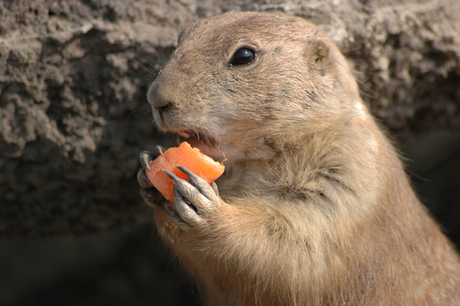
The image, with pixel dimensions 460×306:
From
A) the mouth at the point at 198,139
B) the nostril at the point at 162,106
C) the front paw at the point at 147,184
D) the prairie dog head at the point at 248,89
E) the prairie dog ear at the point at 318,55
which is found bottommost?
the front paw at the point at 147,184

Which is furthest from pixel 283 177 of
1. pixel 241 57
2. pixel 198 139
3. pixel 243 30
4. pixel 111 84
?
pixel 111 84

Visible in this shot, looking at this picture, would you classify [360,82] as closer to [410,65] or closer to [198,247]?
[410,65]

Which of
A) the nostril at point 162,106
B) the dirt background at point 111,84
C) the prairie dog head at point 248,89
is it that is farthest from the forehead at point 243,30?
the dirt background at point 111,84

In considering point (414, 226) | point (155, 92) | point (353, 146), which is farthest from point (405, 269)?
point (155, 92)

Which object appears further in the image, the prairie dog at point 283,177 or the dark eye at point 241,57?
the dark eye at point 241,57

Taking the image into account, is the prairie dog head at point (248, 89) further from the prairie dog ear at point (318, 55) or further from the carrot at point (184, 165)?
the carrot at point (184, 165)

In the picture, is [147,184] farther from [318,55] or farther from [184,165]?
[318,55]

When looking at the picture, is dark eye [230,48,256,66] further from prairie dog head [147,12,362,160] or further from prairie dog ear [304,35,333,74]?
prairie dog ear [304,35,333,74]

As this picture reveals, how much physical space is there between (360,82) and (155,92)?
2217mm

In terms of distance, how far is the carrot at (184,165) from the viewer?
7.59 feet

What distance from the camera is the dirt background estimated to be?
Result: 314 cm

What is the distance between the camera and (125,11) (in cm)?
335

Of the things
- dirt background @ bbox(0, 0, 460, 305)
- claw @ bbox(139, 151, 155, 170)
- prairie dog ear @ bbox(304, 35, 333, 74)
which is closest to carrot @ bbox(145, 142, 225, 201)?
claw @ bbox(139, 151, 155, 170)

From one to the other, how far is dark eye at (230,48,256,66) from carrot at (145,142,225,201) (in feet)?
1.96
